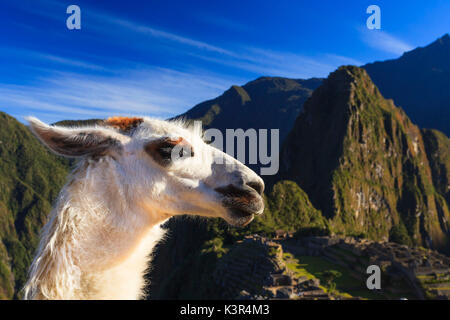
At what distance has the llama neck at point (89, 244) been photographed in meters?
1.76

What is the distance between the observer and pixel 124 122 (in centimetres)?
217

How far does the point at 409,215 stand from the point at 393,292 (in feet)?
343

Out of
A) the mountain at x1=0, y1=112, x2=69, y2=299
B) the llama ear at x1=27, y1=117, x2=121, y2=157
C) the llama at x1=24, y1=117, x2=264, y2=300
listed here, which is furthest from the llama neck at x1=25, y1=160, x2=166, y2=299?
the mountain at x1=0, y1=112, x2=69, y2=299

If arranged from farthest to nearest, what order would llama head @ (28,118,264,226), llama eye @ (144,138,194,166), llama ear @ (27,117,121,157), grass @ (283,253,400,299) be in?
1. grass @ (283,253,400,299)
2. llama eye @ (144,138,194,166)
3. llama head @ (28,118,264,226)
4. llama ear @ (27,117,121,157)

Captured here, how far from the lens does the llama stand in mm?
1781

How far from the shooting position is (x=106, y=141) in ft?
6.43

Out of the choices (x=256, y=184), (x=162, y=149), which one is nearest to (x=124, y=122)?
(x=162, y=149)

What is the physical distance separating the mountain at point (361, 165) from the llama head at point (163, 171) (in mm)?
102613

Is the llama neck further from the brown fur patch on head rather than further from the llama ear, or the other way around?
the brown fur patch on head

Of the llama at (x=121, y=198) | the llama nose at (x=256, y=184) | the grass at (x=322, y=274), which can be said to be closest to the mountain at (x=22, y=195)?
the grass at (x=322, y=274)

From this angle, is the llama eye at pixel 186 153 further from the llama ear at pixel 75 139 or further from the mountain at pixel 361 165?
the mountain at pixel 361 165

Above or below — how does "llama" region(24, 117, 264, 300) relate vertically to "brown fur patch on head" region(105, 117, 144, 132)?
below

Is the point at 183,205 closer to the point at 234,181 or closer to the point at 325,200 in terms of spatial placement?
the point at 234,181

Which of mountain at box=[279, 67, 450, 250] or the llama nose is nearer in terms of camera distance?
the llama nose
